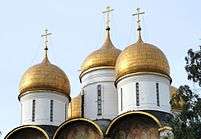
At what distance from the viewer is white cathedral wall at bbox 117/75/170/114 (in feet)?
75.7

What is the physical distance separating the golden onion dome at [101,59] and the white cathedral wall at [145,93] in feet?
8.04

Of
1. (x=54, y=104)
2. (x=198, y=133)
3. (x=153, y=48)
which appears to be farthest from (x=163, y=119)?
(x=198, y=133)

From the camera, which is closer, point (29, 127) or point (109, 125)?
point (109, 125)

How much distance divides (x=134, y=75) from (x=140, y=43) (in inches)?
63.3

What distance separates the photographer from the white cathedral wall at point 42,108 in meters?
24.7

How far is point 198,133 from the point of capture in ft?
46.6

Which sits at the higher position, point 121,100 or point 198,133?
point 121,100

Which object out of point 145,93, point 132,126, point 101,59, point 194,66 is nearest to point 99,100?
point 101,59

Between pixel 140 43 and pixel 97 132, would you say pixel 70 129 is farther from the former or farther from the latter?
pixel 140 43

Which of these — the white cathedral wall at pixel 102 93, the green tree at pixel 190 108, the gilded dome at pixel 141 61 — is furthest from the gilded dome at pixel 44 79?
the green tree at pixel 190 108

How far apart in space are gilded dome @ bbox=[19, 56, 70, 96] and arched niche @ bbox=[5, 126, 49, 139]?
182 centimetres

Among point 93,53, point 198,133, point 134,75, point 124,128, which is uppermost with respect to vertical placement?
point 93,53

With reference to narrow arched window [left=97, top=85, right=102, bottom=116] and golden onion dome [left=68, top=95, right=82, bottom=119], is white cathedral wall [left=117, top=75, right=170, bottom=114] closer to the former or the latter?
narrow arched window [left=97, top=85, right=102, bottom=116]

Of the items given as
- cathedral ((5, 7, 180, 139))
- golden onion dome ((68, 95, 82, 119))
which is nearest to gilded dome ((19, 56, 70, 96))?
cathedral ((5, 7, 180, 139))
